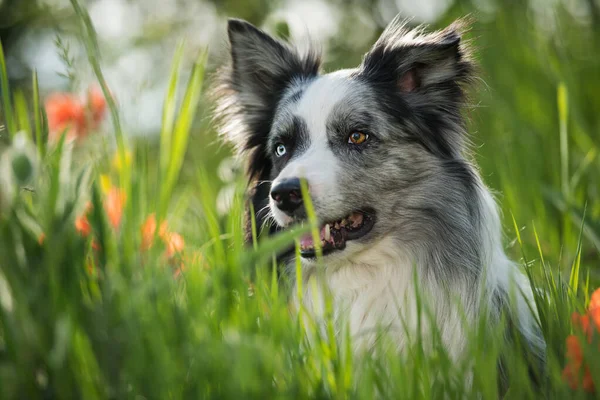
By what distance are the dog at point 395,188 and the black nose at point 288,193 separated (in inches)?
0.7

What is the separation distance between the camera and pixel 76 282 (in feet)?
5.03

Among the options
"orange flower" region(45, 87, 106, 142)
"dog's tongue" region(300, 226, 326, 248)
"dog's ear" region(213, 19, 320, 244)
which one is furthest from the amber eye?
"orange flower" region(45, 87, 106, 142)

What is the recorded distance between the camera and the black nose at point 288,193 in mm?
2666

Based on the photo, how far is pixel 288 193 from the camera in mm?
2686

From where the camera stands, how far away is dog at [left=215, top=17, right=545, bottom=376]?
2.86m

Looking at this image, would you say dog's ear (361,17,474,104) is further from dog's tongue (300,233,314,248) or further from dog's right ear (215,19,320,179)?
dog's tongue (300,233,314,248)

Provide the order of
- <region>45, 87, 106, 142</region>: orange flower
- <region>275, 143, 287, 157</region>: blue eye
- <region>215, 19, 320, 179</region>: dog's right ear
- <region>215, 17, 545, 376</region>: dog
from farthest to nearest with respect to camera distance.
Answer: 1. <region>215, 19, 320, 179</region>: dog's right ear
2. <region>45, 87, 106, 142</region>: orange flower
3. <region>275, 143, 287, 157</region>: blue eye
4. <region>215, 17, 545, 376</region>: dog

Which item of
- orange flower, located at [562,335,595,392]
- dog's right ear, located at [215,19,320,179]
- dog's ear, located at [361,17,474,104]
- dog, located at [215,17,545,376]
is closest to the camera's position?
orange flower, located at [562,335,595,392]

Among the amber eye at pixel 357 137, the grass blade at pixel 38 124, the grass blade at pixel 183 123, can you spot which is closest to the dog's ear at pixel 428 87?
the amber eye at pixel 357 137

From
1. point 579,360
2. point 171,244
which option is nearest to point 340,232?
point 171,244

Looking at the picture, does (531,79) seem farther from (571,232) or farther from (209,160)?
(209,160)

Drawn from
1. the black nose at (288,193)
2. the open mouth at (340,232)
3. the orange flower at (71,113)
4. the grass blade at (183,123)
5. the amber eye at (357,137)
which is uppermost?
the orange flower at (71,113)

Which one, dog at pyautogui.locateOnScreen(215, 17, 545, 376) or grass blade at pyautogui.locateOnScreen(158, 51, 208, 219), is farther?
dog at pyautogui.locateOnScreen(215, 17, 545, 376)

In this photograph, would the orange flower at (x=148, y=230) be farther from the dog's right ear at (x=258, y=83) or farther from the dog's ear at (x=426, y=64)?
the dog's ear at (x=426, y=64)
